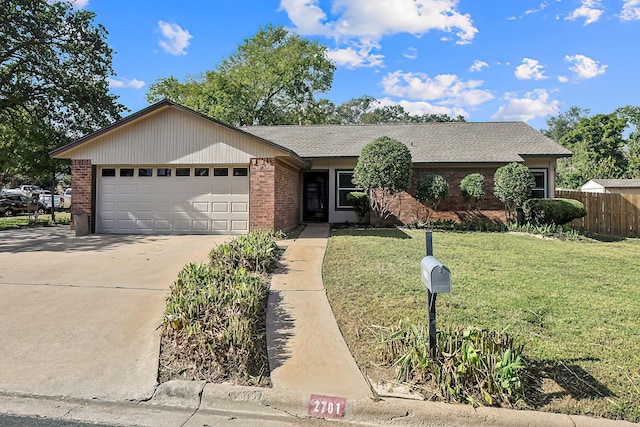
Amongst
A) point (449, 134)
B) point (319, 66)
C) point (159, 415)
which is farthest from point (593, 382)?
point (319, 66)

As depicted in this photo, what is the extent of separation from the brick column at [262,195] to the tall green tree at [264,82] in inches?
744

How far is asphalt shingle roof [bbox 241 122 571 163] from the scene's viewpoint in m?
15.3

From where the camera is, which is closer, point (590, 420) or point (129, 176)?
point (590, 420)

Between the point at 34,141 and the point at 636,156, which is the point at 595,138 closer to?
the point at 636,156

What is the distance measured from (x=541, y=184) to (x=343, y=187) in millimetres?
7754

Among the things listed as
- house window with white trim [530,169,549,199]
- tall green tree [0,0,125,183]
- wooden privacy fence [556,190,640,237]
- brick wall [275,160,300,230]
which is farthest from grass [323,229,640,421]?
tall green tree [0,0,125,183]

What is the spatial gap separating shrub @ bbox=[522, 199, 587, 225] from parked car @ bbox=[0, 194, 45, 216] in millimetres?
26535

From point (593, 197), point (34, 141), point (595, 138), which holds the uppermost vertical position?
point (595, 138)

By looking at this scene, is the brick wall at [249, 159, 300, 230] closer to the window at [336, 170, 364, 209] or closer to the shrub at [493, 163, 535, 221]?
the window at [336, 170, 364, 209]

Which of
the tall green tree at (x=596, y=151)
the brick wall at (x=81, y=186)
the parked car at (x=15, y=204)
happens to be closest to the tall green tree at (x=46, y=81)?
the parked car at (x=15, y=204)

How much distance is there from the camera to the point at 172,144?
12234 millimetres

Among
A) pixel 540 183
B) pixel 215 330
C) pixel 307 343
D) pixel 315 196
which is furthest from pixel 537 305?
pixel 315 196

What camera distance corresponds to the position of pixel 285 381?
3635mm

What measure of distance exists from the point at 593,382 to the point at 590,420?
624 mm
